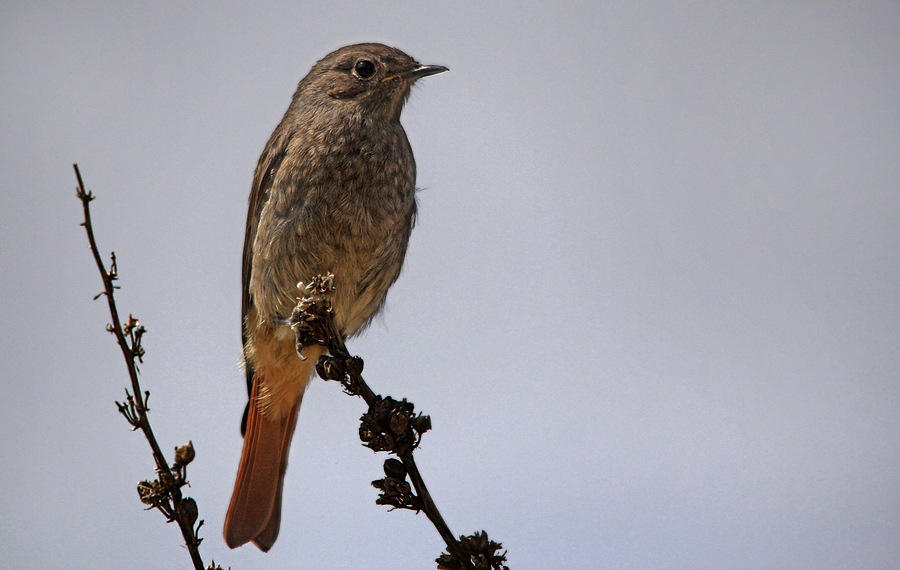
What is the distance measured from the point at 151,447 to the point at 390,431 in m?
0.88

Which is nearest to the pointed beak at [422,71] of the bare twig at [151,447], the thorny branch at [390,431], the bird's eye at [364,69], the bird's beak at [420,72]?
the bird's beak at [420,72]

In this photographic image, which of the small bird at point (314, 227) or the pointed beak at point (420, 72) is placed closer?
the small bird at point (314, 227)

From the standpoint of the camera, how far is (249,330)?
15.0 ft

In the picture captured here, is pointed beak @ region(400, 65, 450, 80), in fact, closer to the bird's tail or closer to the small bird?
the small bird

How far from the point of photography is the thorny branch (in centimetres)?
242

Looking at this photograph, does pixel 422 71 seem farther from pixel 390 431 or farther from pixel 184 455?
pixel 184 455

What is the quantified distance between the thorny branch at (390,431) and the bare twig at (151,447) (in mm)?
615

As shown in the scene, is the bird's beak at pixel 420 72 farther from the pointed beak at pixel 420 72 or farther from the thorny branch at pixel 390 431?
the thorny branch at pixel 390 431

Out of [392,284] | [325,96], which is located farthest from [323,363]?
[325,96]

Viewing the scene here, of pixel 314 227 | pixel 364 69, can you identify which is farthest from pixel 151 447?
pixel 364 69

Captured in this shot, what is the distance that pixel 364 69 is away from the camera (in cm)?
461

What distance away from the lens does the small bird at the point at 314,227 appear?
4043 mm

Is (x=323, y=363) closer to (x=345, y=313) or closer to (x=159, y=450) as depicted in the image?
(x=159, y=450)

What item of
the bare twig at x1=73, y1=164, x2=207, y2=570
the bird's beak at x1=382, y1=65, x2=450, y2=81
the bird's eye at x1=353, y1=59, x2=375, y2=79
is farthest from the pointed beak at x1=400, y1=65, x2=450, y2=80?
the bare twig at x1=73, y1=164, x2=207, y2=570
